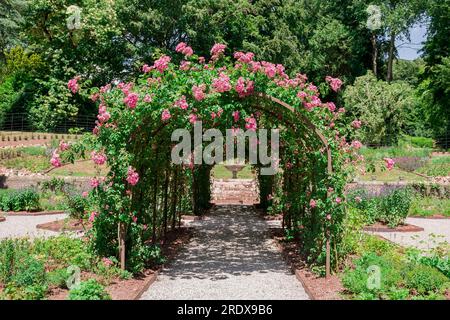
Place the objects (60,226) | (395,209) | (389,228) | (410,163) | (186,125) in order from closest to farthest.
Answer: (186,125) → (60,226) → (389,228) → (395,209) → (410,163)

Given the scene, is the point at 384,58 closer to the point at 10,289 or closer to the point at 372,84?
the point at 372,84

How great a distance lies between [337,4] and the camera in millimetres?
41375

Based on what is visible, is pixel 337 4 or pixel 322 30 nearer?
pixel 322 30

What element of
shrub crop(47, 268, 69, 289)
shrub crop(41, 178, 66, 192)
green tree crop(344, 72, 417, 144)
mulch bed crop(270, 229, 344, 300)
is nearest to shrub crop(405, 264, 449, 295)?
mulch bed crop(270, 229, 344, 300)

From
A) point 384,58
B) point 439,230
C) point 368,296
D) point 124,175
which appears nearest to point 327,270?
point 368,296

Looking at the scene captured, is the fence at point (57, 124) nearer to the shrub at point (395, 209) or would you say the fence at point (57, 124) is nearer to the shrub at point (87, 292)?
the shrub at point (395, 209)

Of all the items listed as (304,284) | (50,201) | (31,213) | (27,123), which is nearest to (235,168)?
(50,201)

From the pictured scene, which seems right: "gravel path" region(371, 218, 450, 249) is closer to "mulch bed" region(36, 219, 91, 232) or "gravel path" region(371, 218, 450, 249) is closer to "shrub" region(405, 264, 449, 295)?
"shrub" region(405, 264, 449, 295)

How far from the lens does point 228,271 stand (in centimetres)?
824

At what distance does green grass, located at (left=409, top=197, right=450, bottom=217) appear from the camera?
616 inches

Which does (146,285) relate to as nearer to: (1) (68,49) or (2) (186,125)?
(2) (186,125)

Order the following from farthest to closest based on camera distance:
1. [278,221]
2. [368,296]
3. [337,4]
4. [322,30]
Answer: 1. [337,4]
2. [322,30]
3. [278,221]
4. [368,296]

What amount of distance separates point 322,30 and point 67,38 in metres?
18.4

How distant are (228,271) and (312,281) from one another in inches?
59.6
